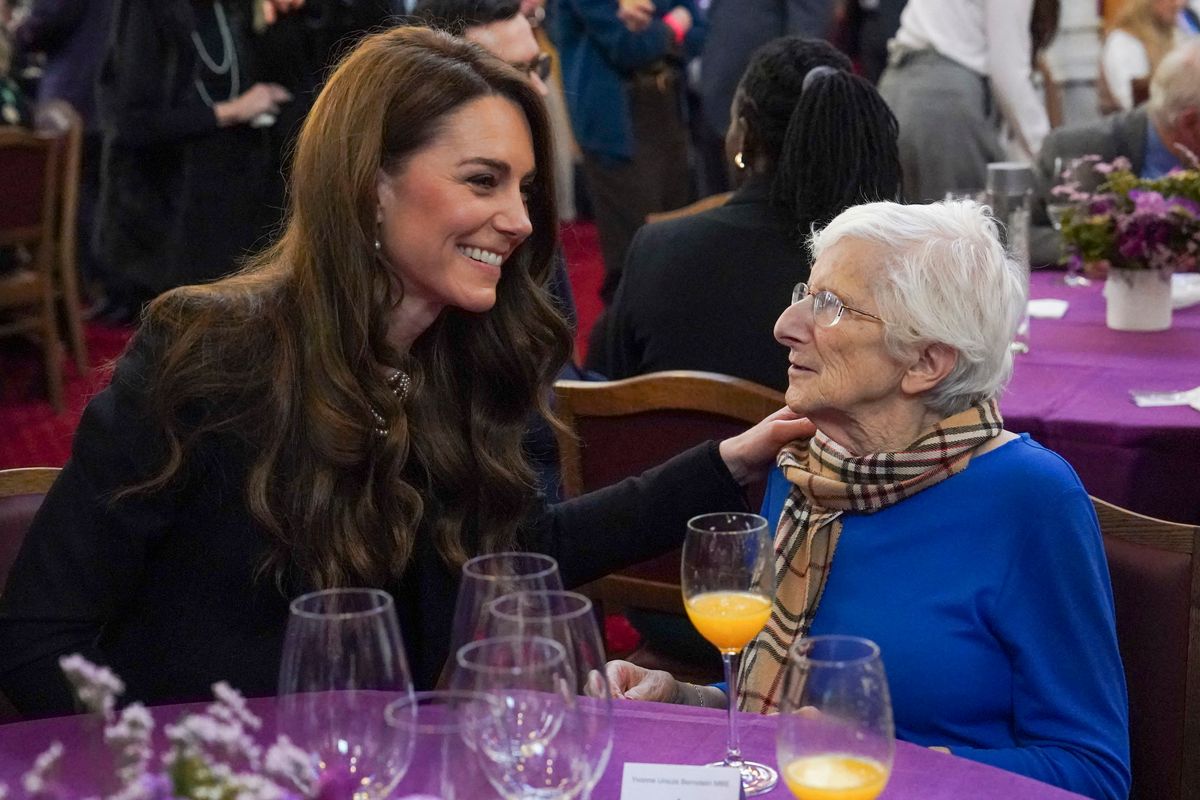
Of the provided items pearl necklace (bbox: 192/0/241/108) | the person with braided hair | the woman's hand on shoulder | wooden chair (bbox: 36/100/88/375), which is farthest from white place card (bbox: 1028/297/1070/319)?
wooden chair (bbox: 36/100/88/375)

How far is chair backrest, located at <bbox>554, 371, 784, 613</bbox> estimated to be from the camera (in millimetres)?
2336

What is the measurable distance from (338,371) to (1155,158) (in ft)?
9.52

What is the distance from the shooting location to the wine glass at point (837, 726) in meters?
1.14

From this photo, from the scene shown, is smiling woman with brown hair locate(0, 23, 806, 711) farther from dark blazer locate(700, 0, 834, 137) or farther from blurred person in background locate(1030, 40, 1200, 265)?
dark blazer locate(700, 0, 834, 137)

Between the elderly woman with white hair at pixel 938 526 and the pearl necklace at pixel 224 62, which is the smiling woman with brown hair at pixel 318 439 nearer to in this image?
the elderly woman with white hair at pixel 938 526

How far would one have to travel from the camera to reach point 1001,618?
1677 millimetres

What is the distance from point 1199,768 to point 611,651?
1.99m

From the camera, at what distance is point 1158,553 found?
174 cm

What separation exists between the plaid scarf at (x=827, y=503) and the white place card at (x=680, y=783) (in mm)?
433

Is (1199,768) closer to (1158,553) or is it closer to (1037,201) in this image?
(1158,553)

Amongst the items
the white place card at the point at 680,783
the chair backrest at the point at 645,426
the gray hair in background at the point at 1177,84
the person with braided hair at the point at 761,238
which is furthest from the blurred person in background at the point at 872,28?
the white place card at the point at 680,783

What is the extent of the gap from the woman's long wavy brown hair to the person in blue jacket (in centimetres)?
381

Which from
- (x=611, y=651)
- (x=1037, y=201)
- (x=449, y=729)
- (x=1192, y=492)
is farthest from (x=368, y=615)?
(x=1037, y=201)

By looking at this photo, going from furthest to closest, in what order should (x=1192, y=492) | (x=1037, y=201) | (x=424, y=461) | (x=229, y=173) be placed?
(x=229, y=173) → (x=1037, y=201) → (x=1192, y=492) → (x=424, y=461)
